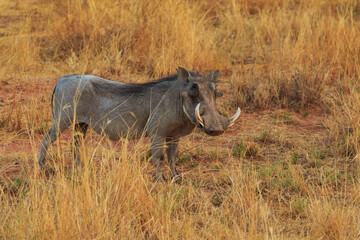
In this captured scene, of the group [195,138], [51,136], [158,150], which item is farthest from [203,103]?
[195,138]

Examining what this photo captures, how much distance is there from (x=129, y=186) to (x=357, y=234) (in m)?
1.39

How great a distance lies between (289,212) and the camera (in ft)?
12.2

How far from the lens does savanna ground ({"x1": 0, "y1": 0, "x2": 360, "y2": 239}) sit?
127 inches

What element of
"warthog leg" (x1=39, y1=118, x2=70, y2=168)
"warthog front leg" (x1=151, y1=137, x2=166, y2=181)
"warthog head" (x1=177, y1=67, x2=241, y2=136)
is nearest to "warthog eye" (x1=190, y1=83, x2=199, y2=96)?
"warthog head" (x1=177, y1=67, x2=241, y2=136)

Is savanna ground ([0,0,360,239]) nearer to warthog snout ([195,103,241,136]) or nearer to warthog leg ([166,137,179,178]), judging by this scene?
warthog leg ([166,137,179,178])

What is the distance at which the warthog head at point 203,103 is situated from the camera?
3920mm

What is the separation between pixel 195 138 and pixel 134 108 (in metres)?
1.31

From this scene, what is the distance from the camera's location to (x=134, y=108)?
4516 mm

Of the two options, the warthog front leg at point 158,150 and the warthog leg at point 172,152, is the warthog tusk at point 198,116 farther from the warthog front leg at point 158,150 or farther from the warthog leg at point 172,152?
the warthog leg at point 172,152

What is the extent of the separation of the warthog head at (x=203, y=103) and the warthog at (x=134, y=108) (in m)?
0.01

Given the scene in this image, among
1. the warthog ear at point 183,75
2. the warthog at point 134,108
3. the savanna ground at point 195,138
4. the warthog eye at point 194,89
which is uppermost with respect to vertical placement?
the warthog ear at point 183,75

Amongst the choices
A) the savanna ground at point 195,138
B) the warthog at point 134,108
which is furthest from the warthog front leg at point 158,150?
the savanna ground at point 195,138

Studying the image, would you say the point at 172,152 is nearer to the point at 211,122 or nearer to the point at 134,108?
the point at 134,108

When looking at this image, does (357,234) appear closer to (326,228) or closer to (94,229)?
(326,228)
